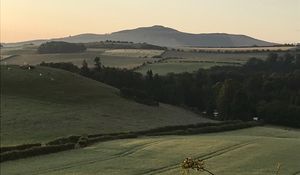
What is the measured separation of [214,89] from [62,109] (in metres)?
42.5

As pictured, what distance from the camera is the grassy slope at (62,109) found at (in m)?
58.2

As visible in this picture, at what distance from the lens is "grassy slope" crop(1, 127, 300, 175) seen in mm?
29125

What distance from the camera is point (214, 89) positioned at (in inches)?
4190

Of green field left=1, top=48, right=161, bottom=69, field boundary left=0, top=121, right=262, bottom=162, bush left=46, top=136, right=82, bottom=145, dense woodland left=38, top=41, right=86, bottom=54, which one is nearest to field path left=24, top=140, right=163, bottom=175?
field boundary left=0, top=121, right=262, bottom=162

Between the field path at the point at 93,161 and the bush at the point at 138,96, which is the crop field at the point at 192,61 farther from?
the field path at the point at 93,161

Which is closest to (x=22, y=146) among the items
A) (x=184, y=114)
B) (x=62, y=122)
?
(x=62, y=122)

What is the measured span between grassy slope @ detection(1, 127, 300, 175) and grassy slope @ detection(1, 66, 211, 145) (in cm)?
1294

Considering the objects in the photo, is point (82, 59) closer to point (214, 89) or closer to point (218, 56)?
point (218, 56)

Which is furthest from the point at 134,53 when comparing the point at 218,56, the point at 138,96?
the point at 138,96

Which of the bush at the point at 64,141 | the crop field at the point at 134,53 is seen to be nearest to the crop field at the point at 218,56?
the crop field at the point at 134,53

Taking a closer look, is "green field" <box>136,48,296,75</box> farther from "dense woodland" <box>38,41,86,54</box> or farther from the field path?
the field path

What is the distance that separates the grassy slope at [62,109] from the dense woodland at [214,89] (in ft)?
28.2

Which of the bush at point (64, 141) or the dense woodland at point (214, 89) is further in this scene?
the dense woodland at point (214, 89)

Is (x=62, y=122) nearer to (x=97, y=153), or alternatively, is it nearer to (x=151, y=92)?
(x=97, y=153)
